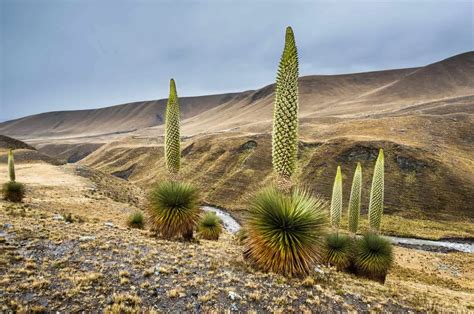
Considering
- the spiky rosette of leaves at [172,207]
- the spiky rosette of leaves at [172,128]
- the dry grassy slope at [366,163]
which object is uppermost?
the spiky rosette of leaves at [172,128]

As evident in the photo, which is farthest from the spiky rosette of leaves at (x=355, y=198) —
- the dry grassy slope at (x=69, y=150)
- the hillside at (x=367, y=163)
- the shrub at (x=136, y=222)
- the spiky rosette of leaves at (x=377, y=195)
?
the dry grassy slope at (x=69, y=150)

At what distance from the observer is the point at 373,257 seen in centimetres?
1220

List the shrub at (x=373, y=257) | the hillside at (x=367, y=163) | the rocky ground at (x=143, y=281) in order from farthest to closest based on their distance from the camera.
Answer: the hillside at (x=367, y=163) < the shrub at (x=373, y=257) < the rocky ground at (x=143, y=281)

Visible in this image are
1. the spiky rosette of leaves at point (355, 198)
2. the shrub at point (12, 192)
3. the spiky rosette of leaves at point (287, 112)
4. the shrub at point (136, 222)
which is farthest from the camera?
the shrub at point (12, 192)

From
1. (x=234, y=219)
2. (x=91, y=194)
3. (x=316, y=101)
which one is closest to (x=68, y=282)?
(x=91, y=194)

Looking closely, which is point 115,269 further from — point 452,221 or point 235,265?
point 452,221

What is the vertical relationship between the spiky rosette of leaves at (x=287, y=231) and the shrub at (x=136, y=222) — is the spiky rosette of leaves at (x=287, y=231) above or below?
above

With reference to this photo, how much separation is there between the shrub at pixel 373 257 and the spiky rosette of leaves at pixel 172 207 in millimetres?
7339

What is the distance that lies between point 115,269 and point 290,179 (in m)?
4.92

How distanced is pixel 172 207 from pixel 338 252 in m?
7.30

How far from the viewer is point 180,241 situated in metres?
11.2

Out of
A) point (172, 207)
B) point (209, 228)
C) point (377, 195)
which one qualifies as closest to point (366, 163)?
point (377, 195)

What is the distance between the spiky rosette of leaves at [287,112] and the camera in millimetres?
7098

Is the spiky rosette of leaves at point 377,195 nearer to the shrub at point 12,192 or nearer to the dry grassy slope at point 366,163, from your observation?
the shrub at point 12,192
